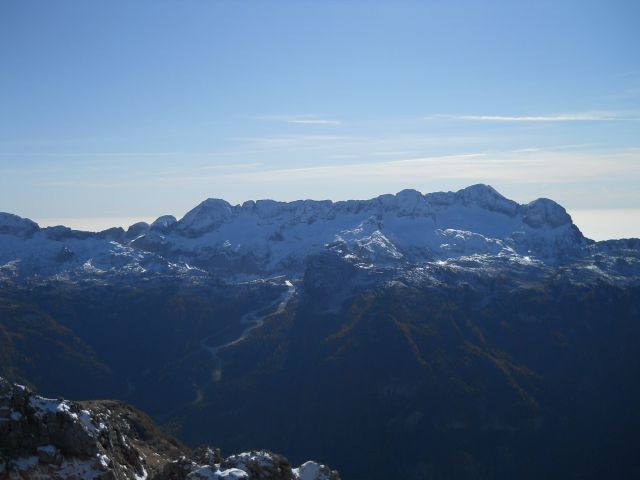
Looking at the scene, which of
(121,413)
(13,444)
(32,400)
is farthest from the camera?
(121,413)

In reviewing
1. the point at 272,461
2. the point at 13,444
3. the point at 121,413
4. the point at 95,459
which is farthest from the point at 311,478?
the point at 121,413

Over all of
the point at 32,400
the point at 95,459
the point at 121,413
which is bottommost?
the point at 121,413

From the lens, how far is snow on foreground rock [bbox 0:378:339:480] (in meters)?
76.3

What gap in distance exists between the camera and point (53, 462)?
7788 centimetres

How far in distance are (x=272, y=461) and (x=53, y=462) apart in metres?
24.3

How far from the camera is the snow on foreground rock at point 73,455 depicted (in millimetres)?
76312

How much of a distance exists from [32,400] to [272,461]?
28.8m

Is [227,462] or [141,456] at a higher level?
[227,462]

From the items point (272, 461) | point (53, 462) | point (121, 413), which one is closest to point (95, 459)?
point (53, 462)

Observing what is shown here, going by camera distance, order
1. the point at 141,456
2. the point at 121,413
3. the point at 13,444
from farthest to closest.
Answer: the point at 121,413
the point at 141,456
the point at 13,444

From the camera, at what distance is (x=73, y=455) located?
262ft

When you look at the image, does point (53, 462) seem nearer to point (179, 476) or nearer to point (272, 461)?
point (179, 476)

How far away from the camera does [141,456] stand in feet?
339

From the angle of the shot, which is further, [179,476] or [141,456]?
[141,456]
